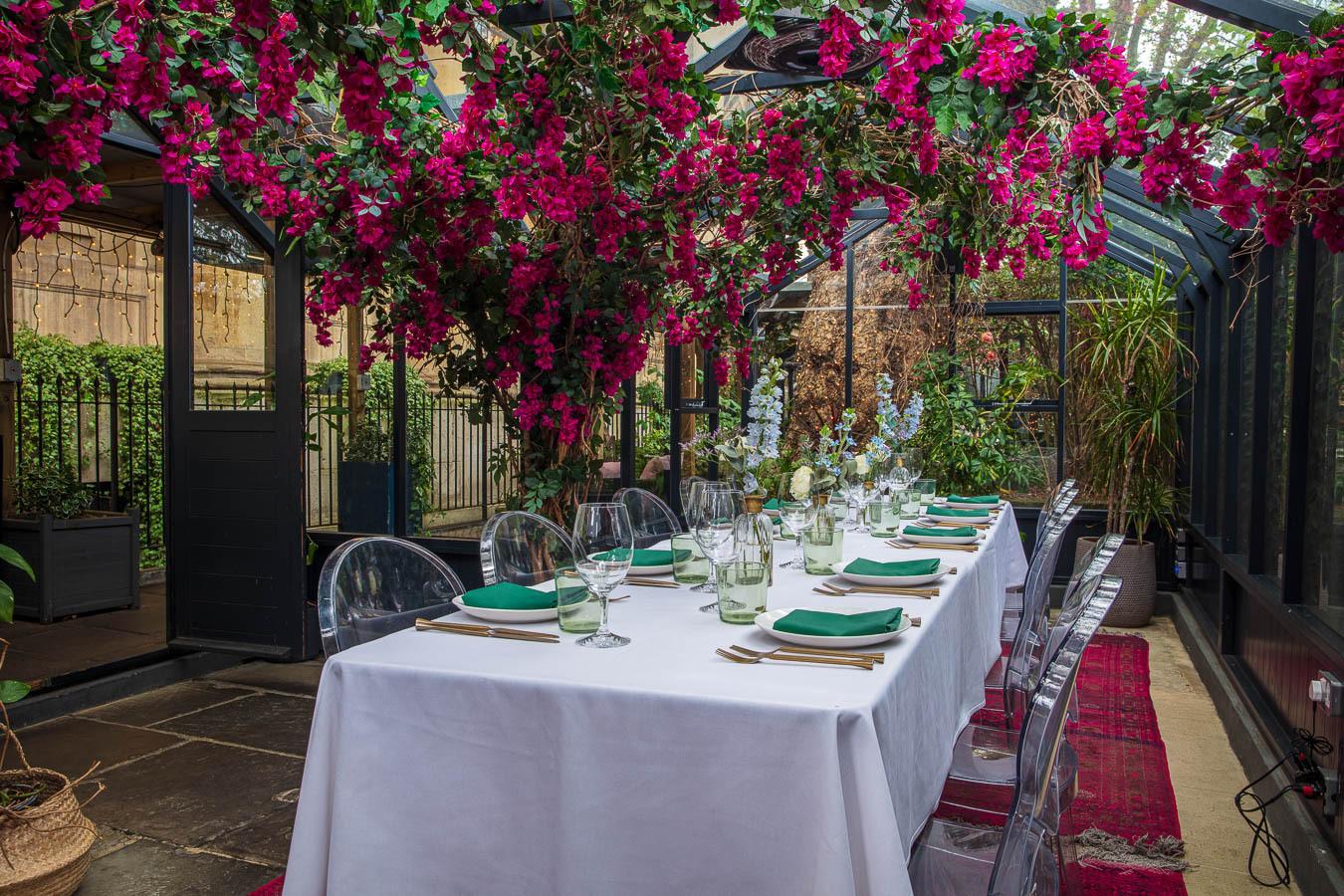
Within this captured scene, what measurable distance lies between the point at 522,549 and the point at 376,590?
77 cm

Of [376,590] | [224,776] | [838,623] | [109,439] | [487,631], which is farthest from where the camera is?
[109,439]

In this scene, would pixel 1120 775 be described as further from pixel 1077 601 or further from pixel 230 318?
pixel 230 318

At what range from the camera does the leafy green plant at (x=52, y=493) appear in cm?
591

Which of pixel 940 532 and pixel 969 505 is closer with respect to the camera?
pixel 940 532

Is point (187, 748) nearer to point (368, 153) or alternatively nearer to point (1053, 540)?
point (368, 153)

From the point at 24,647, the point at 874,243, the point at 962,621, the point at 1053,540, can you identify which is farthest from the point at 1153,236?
the point at 24,647

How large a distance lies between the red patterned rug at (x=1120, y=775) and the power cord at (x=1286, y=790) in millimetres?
221

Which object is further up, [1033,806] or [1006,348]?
[1006,348]

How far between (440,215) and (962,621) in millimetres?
2466

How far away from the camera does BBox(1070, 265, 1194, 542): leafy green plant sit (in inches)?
241

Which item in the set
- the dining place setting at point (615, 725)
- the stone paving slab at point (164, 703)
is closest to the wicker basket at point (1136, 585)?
the dining place setting at point (615, 725)

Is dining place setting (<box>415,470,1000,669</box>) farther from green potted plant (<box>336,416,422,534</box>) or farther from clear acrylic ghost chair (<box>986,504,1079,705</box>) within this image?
green potted plant (<box>336,416,422,534</box>)

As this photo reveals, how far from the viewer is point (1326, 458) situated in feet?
9.62

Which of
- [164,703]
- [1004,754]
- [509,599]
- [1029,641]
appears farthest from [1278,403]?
[164,703]
